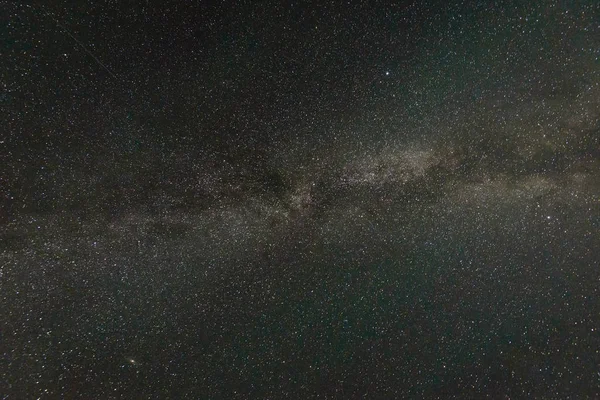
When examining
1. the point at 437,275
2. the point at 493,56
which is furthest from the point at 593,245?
the point at 493,56

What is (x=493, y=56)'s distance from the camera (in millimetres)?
1388

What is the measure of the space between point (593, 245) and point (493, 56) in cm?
101

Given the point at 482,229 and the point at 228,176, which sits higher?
the point at 228,176

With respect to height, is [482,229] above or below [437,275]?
above

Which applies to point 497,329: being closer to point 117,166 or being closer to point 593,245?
point 593,245

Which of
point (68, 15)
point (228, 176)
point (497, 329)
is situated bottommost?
point (497, 329)

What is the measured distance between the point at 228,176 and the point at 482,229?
1171 millimetres

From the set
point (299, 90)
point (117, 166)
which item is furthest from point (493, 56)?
point (117, 166)

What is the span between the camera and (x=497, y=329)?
147 cm

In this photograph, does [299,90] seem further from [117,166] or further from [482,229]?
[482,229]

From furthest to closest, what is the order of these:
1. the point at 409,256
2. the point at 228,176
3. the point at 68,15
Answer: the point at 409,256, the point at 228,176, the point at 68,15

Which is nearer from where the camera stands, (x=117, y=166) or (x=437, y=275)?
(x=117, y=166)

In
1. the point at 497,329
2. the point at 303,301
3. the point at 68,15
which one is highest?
the point at 68,15

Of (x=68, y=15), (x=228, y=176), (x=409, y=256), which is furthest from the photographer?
(x=409, y=256)
